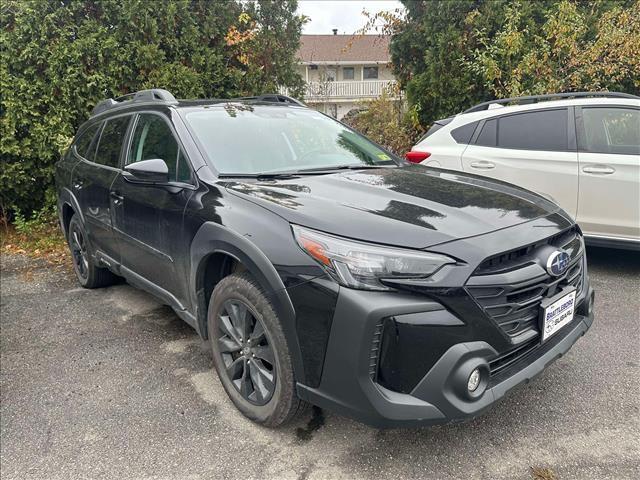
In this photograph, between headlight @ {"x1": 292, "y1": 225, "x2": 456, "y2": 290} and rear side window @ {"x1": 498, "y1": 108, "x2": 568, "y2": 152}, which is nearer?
headlight @ {"x1": 292, "y1": 225, "x2": 456, "y2": 290}

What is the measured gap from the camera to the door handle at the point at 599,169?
429cm

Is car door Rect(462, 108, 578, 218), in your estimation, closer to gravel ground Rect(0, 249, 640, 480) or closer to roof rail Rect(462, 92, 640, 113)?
roof rail Rect(462, 92, 640, 113)

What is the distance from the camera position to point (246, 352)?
8.29 ft

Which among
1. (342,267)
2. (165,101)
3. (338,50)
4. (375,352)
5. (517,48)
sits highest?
(338,50)

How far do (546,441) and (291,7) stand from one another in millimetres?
7105

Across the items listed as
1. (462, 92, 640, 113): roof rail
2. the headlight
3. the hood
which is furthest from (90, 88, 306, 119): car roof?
(462, 92, 640, 113): roof rail

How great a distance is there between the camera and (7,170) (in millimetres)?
6543

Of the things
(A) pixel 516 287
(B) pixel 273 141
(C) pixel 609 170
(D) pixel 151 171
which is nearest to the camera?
(A) pixel 516 287

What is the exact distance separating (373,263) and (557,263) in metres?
0.90

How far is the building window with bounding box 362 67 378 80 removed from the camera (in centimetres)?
2825

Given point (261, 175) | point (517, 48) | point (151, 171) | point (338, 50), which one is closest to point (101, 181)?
point (151, 171)

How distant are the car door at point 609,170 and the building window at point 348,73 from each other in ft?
83.0

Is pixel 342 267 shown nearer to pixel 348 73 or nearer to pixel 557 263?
pixel 557 263

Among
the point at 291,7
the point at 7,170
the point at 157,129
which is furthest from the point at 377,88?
the point at 157,129
